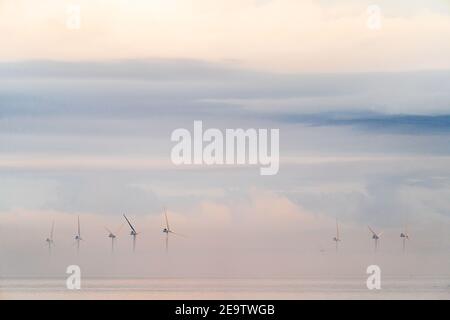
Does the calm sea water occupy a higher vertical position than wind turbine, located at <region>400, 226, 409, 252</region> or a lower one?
lower

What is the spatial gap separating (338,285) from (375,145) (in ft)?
4.25

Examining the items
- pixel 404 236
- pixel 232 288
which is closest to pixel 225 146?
pixel 232 288

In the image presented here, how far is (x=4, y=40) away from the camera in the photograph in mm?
7461

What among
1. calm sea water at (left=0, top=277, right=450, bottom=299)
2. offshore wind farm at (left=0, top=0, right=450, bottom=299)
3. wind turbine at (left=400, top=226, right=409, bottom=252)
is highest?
offshore wind farm at (left=0, top=0, right=450, bottom=299)

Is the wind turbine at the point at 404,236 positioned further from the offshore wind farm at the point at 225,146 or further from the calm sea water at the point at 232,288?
the calm sea water at the point at 232,288

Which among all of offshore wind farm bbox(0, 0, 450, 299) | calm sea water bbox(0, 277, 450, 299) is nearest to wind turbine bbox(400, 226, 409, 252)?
offshore wind farm bbox(0, 0, 450, 299)

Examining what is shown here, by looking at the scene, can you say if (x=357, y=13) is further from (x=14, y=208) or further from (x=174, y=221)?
(x=14, y=208)

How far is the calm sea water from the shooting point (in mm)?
7469

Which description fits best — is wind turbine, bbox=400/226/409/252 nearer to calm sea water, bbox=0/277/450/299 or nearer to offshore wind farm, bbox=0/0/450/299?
offshore wind farm, bbox=0/0/450/299

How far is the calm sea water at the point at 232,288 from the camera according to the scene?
294 inches

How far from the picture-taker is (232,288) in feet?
24.7

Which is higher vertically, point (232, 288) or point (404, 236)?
point (404, 236)

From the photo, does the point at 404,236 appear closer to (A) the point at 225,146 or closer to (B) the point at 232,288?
(B) the point at 232,288

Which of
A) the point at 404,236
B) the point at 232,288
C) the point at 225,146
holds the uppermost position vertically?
the point at 225,146
